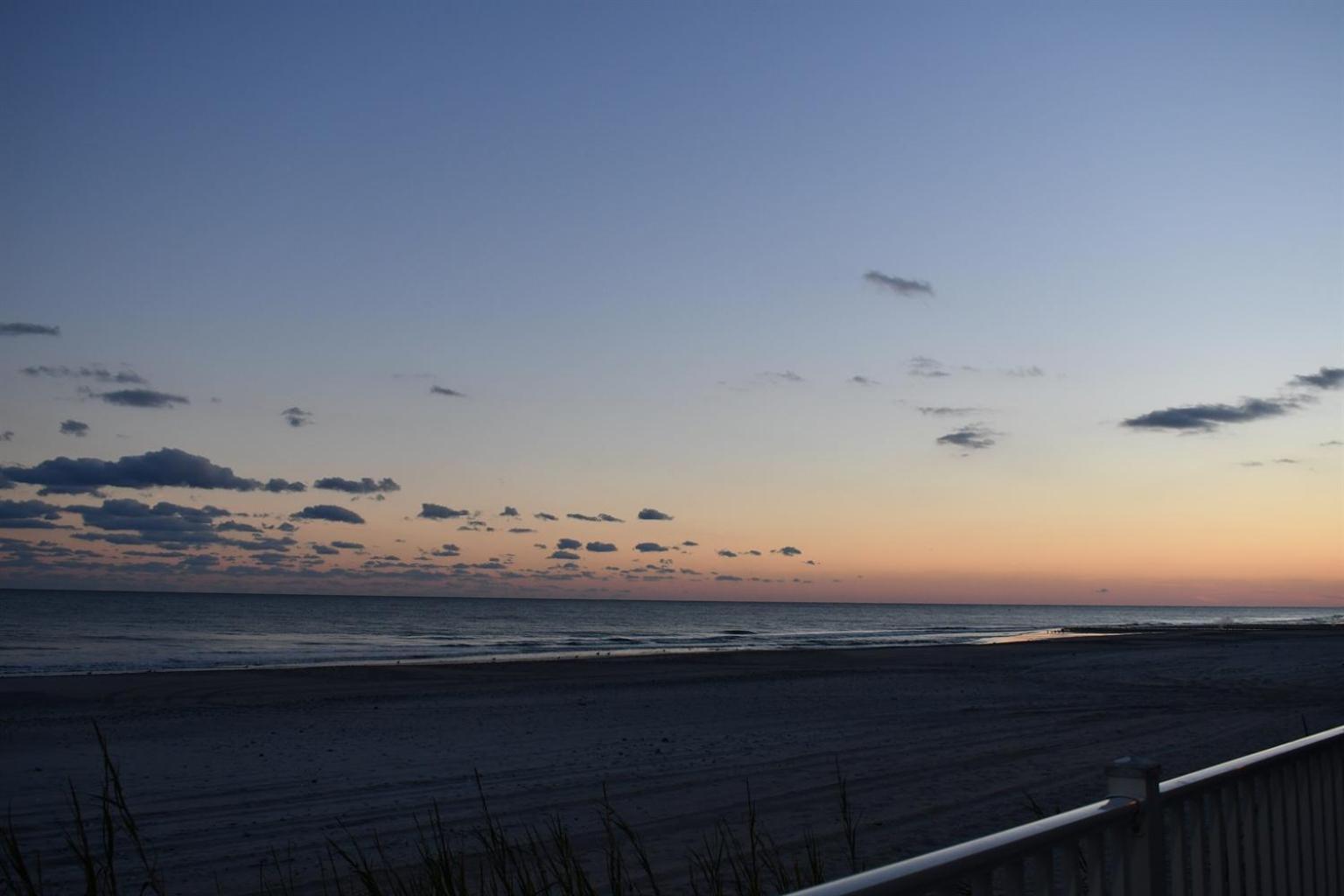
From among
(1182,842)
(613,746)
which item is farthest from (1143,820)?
(613,746)

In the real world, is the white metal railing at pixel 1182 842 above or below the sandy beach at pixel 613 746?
above

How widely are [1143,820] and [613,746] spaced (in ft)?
40.4

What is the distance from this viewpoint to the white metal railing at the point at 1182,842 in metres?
2.15

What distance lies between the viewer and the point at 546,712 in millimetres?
18938

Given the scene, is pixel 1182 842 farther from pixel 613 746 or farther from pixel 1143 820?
pixel 613 746

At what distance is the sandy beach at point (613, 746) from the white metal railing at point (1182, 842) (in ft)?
14.9

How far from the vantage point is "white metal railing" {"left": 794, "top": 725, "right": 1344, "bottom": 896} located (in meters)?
2.15

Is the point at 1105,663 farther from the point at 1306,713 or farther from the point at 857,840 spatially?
the point at 857,840

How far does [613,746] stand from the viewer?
1455 centimetres

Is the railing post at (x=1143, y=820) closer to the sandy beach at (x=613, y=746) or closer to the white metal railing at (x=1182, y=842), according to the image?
the white metal railing at (x=1182, y=842)

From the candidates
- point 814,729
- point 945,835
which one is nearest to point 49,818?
point 945,835

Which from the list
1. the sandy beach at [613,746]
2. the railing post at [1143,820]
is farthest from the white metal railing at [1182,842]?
the sandy beach at [613,746]

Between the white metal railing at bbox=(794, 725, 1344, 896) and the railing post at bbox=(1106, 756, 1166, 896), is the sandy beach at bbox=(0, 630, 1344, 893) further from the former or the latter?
the railing post at bbox=(1106, 756, 1166, 896)

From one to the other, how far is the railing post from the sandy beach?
18.0 ft
